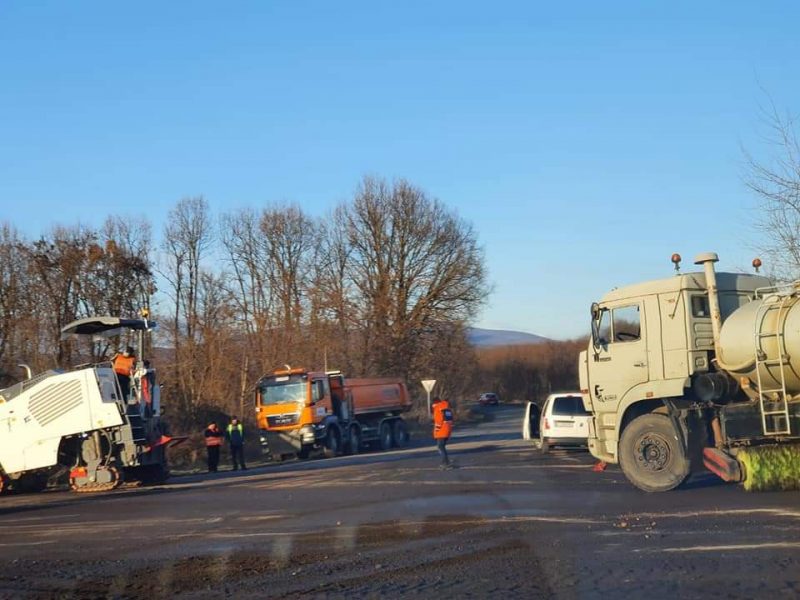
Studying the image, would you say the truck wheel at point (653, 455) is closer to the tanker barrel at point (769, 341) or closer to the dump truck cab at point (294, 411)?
the tanker barrel at point (769, 341)

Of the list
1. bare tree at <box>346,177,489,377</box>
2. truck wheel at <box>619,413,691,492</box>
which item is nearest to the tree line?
bare tree at <box>346,177,489,377</box>

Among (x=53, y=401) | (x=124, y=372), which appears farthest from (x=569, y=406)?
(x=53, y=401)

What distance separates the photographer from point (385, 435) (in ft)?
123

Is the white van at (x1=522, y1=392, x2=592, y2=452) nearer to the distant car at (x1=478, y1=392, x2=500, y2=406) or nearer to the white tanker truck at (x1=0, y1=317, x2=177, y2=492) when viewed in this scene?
the white tanker truck at (x1=0, y1=317, x2=177, y2=492)

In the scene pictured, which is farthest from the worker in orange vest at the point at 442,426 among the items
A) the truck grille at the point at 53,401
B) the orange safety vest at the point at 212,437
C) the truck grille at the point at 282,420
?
the truck grille at the point at 282,420

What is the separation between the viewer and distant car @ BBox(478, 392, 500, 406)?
81.7 meters

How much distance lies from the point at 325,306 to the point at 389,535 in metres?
43.8

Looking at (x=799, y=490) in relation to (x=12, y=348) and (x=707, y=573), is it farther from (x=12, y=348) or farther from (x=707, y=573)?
(x=12, y=348)

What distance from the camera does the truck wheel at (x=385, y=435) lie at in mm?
37188

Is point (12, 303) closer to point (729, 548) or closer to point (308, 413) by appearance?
point (308, 413)

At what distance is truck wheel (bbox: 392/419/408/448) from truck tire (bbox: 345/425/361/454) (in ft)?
11.5

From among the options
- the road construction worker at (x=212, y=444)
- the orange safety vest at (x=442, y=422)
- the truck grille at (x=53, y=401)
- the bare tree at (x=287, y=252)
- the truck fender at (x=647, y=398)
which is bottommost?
the road construction worker at (x=212, y=444)

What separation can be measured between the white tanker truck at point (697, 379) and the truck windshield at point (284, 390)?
17.4 m

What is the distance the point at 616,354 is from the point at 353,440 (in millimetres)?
20536
